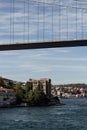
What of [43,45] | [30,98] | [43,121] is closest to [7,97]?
[30,98]

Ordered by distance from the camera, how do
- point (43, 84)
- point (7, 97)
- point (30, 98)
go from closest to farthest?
point (30, 98) < point (7, 97) < point (43, 84)

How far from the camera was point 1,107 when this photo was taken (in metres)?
97.9

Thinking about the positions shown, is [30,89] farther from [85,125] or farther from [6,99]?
[85,125]

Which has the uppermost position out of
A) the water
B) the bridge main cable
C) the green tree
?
the bridge main cable

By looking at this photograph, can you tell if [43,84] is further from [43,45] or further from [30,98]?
[43,45]

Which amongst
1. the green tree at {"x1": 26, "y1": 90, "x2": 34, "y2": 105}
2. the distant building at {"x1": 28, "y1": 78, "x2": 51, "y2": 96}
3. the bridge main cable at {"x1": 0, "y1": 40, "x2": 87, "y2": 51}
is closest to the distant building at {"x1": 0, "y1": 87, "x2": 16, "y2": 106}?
the green tree at {"x1": 26, "y1": 90, "x2": 34, "y2": 105}

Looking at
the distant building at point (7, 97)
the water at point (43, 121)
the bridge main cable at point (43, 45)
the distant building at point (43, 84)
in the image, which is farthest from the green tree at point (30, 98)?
the bridge main cable at point (43, 45)

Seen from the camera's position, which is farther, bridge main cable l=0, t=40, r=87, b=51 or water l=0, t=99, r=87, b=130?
water l=0, t=99, r=87, b=130

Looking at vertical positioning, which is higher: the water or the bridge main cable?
the bridge main cable

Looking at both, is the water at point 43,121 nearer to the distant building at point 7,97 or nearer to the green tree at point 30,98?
the distant building at point 7,97

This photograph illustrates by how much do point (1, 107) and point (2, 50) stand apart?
6369cm

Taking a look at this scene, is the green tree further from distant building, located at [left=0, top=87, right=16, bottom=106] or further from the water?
the water

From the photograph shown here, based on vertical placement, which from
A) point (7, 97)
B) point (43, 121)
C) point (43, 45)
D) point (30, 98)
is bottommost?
point (30, 98)

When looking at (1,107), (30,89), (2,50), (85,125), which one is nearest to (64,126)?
(85,125)
